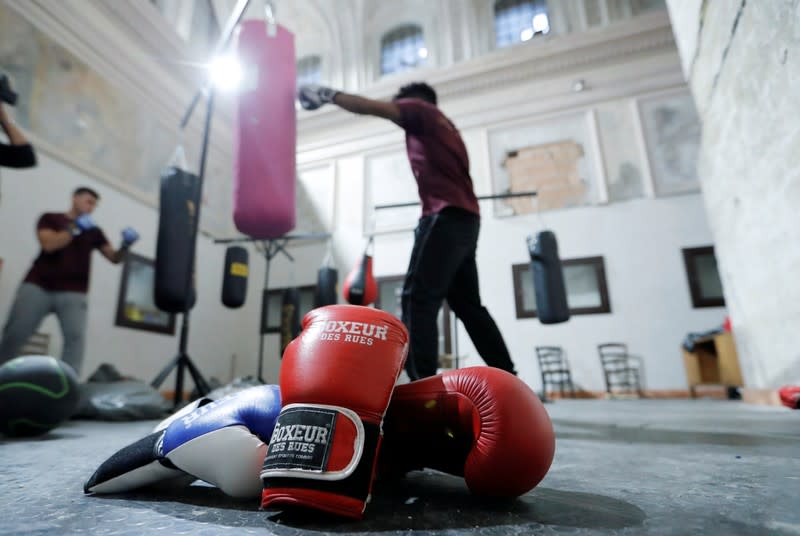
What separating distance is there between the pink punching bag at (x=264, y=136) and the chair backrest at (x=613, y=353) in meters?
4.33

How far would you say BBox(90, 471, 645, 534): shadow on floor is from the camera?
0.63 meters

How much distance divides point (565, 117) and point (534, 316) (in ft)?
9.64

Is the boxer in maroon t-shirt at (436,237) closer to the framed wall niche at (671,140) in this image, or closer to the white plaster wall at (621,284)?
the white plaster wall at (621,284)

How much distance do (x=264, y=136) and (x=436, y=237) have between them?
4.98 ft

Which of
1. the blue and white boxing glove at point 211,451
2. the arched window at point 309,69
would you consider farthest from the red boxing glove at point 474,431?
the arched window at point 309,69

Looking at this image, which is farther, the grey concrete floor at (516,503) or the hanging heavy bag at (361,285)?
the hanging heavy bag at (361,285)

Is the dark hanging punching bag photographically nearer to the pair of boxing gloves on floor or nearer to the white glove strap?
the pair of boxing gloves on floor

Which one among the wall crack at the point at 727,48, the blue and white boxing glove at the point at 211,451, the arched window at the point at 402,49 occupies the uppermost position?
the arched window at the point at 402,49

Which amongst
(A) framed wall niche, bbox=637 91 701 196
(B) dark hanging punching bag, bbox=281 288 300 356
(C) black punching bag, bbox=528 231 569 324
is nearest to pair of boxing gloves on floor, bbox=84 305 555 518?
(C) black punching bag, bbox=528 231 569 324

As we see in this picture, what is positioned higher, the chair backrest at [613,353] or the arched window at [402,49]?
the arched window at [402,49]

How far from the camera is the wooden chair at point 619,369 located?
17.3 feet

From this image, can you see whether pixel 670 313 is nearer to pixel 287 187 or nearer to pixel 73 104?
pixel 287 187

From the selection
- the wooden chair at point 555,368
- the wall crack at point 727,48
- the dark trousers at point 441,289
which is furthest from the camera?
the wooden chair at point 555,368

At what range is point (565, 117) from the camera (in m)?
6.41
